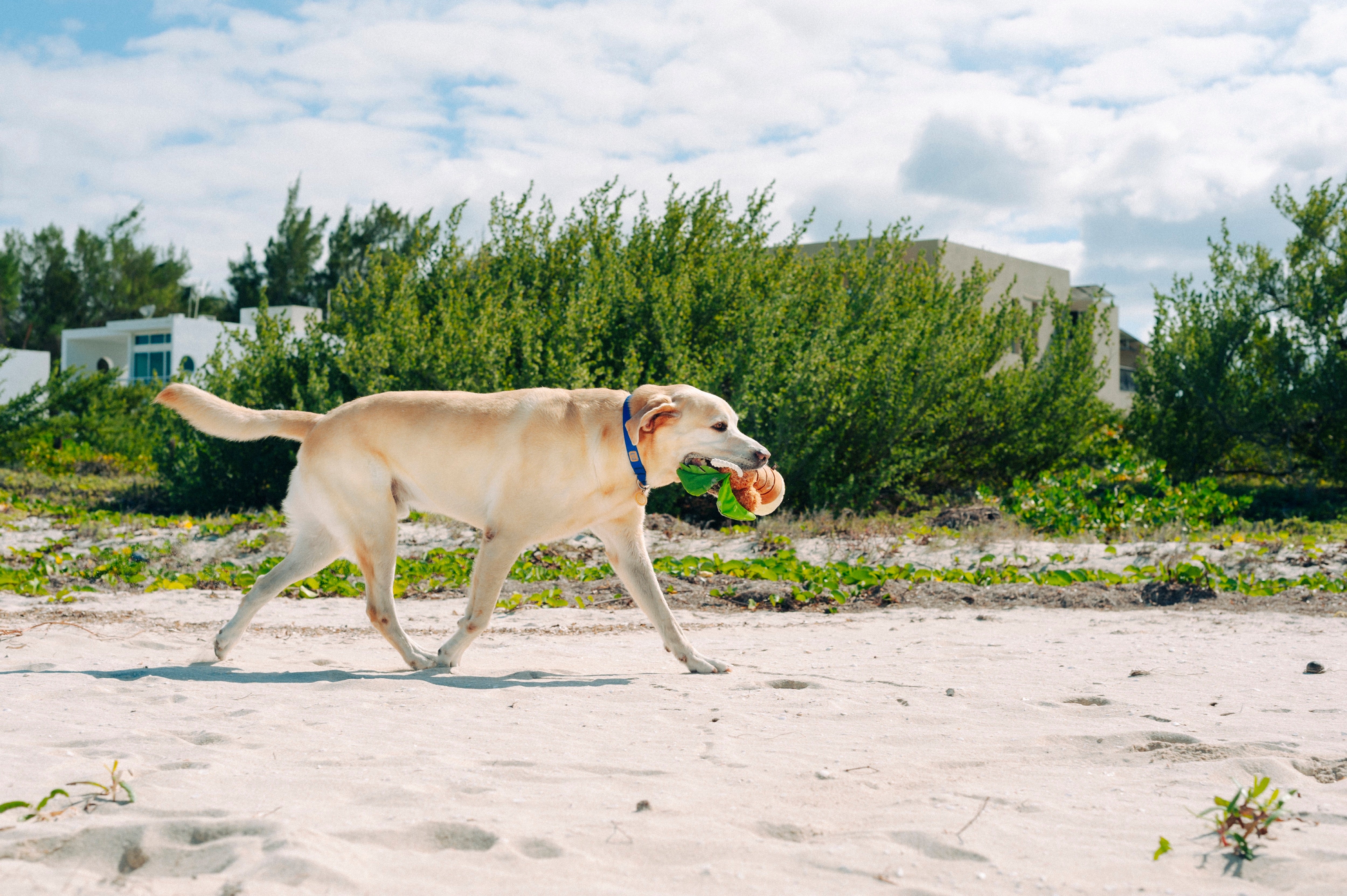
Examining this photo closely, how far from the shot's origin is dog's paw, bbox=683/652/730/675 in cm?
517

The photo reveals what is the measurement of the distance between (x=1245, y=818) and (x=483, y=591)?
352cm

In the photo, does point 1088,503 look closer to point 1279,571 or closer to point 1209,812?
point 1279,571

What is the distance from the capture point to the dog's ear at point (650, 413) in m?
5.12

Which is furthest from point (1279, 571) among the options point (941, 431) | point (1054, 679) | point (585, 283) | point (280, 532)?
point (280, 532)

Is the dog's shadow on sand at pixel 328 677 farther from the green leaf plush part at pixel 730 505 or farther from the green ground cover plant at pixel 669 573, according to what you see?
the green ground cover plant at pixel 669 573

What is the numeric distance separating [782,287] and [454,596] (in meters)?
7.15

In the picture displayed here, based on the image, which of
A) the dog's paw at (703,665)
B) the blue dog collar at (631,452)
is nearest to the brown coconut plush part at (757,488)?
the blue dog collar at (631,452)

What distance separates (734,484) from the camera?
5324 mm

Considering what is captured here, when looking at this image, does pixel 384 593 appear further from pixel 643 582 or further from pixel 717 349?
pixel 717 349

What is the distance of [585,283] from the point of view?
13.5 metres

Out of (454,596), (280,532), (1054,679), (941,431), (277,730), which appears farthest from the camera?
(941,431)

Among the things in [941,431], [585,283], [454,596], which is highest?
[585,283]

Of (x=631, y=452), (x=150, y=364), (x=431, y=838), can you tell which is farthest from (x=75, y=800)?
(x=150, y=364)

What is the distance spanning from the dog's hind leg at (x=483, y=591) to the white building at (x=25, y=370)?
3365 cm
